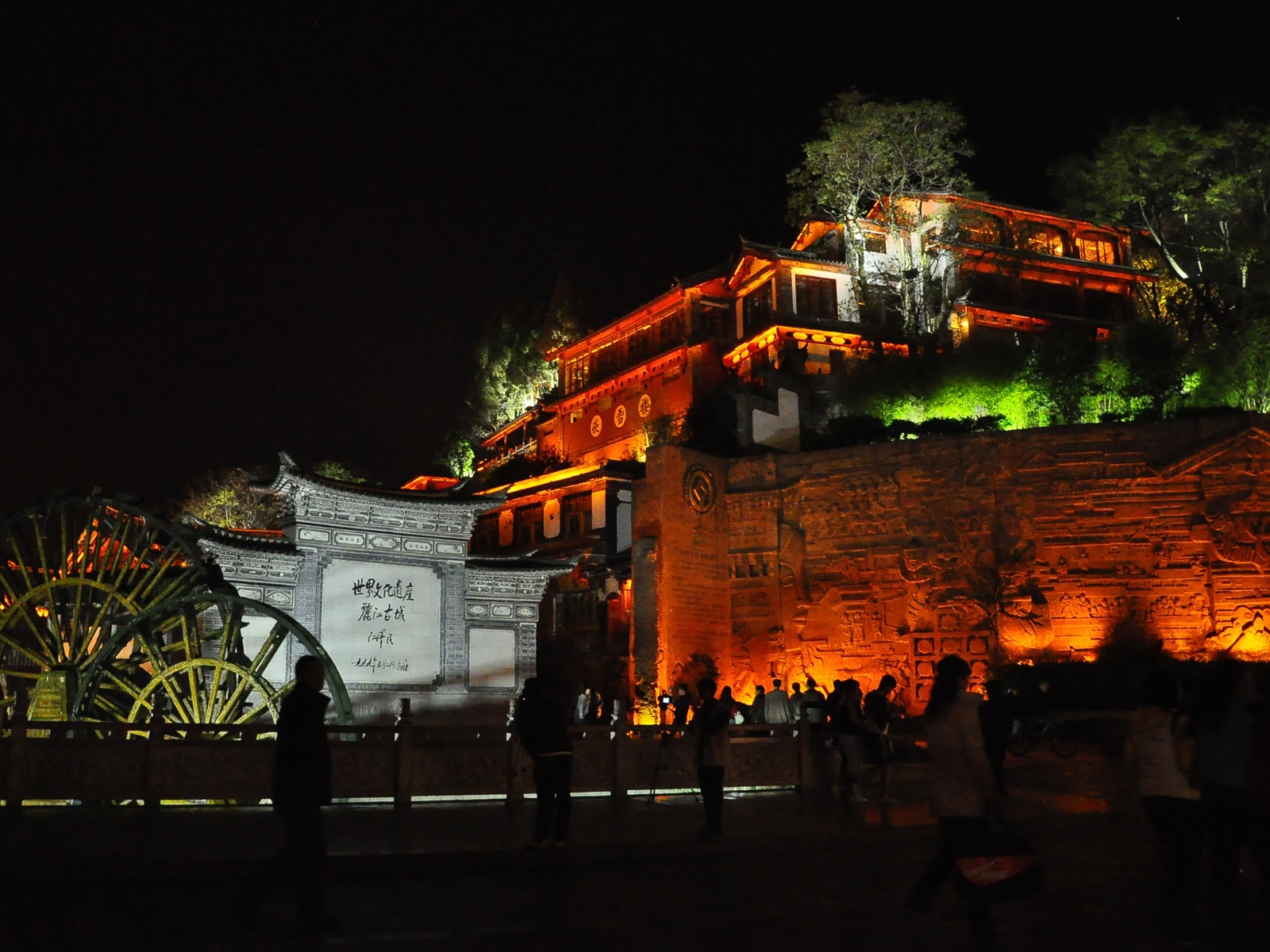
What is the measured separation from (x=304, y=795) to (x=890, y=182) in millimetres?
31699

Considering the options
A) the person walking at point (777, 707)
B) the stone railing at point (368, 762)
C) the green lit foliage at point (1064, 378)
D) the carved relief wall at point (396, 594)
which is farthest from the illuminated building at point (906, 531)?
the stone railing at point (368, 762)

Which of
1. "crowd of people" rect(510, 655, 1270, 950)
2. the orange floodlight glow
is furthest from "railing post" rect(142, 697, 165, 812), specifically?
the orange floodlight glow

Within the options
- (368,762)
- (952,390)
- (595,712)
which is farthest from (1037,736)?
(368,762)

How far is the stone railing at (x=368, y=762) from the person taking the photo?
37.4ft

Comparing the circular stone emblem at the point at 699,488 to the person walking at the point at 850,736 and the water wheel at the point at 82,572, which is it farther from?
the person walking at the point at 850,736

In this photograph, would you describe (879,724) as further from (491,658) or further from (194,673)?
(491,658)

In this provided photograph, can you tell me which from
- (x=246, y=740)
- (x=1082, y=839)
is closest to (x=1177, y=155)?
(x=1082, y=839)

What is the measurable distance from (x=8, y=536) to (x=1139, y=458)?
2170cm

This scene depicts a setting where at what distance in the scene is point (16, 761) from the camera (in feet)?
36.3

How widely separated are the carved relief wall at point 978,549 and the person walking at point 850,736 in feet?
40.5

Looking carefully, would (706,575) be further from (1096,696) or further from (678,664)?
(1096,696)

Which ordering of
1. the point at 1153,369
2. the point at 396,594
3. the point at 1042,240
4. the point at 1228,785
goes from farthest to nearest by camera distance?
the point at 1042,240 < the point at 1153,369 < the point at 396,594 < the point at 1228,785

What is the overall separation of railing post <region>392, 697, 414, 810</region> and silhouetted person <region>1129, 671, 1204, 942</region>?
26.6 feet

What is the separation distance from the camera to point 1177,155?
32.1m
